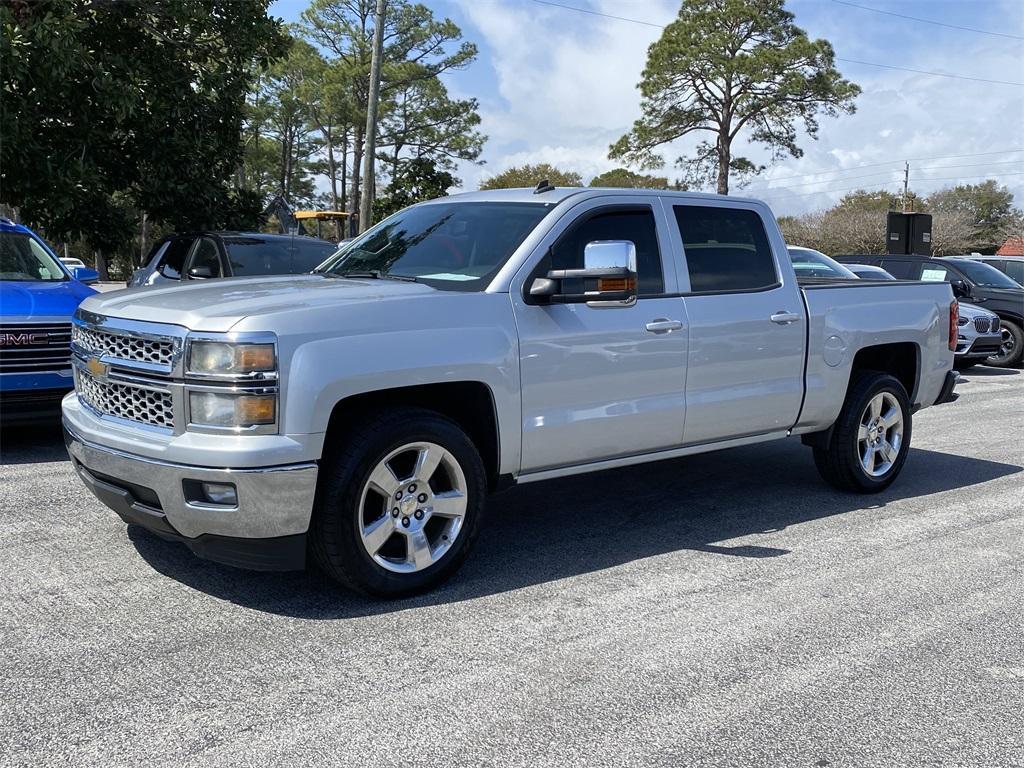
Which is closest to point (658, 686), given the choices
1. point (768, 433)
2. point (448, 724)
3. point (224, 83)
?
point (448, 724)

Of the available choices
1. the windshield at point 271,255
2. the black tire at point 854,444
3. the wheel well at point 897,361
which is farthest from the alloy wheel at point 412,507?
the windshield at point 271,255

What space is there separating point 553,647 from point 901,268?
46.7ft

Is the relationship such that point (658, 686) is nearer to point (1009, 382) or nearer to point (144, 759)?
point (144, 759)

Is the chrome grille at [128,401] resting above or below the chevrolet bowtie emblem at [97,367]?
below

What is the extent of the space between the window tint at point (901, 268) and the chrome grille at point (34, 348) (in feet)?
42.9

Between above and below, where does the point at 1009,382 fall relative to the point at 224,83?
below

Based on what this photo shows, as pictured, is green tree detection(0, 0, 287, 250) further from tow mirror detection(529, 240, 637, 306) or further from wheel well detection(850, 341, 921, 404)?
wheel well detection(850, 341, 921, 404)

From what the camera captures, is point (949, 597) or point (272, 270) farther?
point (272, 270)

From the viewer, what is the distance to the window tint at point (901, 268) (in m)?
16.3

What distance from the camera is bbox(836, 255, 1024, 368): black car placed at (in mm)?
15695

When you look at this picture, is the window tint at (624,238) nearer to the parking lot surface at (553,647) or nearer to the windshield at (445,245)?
the windshield at (445,245)

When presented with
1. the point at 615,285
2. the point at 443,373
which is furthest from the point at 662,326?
the point at 443,373

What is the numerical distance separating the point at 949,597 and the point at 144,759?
140 inches

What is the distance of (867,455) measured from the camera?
6.68m
